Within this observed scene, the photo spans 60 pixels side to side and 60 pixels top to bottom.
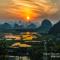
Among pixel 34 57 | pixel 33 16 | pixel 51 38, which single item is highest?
pixel 33 16

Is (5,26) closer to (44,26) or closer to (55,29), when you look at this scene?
(44,26)

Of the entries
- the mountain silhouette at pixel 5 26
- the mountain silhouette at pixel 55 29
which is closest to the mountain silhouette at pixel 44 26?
the mountain silhouette at pixel 55 29

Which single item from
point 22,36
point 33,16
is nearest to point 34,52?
point 22,36

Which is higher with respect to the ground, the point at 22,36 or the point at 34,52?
the point at 22,36

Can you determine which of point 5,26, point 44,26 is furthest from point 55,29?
point 5,26

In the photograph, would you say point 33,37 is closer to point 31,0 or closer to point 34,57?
point 34,57

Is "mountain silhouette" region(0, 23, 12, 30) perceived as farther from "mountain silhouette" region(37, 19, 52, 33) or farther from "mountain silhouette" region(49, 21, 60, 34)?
"mountain silhouette" region(49, 21, 60, 34)

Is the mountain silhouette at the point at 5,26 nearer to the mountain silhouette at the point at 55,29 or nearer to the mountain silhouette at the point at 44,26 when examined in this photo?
the mountain silhouette at the point at 44,26

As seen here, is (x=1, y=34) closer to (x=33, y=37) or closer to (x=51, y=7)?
(x=33, y=37)

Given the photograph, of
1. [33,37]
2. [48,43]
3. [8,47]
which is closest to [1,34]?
[8,47]

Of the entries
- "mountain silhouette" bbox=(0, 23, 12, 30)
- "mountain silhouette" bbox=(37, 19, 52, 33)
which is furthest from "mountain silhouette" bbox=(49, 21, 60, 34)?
"mountain silhouette" bbox=(0, 23, 12, 30)
